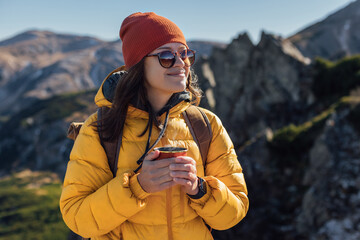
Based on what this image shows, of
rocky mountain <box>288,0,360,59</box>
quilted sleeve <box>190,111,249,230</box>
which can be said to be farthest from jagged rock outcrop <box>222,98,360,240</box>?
rocky mountain <box>288,0,360,59</box>

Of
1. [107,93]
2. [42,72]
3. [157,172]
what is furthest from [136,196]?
[42,72]

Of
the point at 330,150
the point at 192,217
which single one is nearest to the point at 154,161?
the point at 192,217

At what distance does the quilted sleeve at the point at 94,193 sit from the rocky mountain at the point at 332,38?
88.4 metres

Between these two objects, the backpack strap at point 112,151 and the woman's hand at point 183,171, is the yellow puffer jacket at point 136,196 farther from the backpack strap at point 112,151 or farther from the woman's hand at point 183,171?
the woman's hand at point 183,171

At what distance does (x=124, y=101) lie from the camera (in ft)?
7.84

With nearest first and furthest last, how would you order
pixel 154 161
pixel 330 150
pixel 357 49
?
pixel 154 161 < pixel 330 150 < pixel 357 49

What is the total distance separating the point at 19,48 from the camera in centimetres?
17288

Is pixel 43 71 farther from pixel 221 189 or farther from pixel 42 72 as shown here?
pixel 221 189

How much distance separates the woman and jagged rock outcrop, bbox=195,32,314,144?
21771 mm

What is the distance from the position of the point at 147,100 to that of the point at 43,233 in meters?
33.6

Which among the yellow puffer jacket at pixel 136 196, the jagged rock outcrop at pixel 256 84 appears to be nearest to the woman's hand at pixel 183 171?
the yellow puffer jacket at pixel 136 196

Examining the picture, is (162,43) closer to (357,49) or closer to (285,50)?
(285,50)

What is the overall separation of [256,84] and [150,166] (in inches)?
1115

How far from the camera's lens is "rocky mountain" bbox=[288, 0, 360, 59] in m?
→ 86.2
